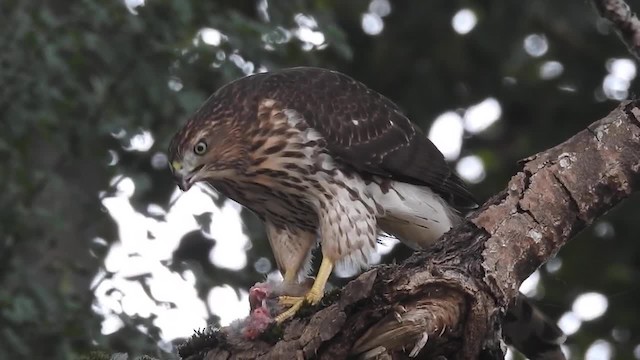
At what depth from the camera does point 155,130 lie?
694cm

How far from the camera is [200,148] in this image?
5242 millimetres

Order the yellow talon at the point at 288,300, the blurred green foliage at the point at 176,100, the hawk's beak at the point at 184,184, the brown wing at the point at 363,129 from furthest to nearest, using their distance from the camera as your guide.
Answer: the blurred green foliage at the point at 176,100
the brown wing at the point at 363,129
the hawk's beak at the point at 184,184
the yellow talon at the point at 288,300

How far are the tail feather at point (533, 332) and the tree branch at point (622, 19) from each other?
1144mm

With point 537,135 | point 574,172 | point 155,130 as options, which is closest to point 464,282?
point 574,172

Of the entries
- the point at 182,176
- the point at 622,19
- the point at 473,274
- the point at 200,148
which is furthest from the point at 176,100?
the point at 473,274

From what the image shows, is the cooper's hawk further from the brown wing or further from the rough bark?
the rough bark

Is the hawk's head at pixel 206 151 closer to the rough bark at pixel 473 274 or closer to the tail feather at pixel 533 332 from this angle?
the rough bark at pixel 473 274

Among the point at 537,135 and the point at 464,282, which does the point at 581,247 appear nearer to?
the point at 537,135

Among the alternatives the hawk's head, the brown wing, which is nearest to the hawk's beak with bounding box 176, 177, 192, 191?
the hawk's head

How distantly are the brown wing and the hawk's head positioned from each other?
0.85ft

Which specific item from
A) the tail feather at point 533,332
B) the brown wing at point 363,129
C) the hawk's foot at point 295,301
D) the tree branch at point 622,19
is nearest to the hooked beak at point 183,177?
the brown wing at point 363,129

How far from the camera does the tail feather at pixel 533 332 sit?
4.95 meters

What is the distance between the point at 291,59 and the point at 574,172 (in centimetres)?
281

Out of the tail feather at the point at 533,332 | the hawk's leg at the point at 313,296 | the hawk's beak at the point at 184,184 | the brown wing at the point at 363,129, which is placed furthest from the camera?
the brown wing at the point at 363,129
